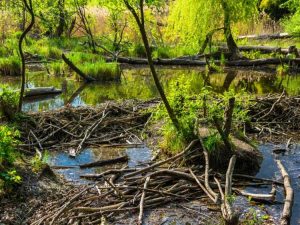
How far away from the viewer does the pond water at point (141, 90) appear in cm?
748

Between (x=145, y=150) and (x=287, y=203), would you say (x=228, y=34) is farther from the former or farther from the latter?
(x=287, y=203)

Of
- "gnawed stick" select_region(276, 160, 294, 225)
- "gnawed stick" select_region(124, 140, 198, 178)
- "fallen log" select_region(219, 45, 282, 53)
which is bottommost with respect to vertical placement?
"gnawed stick" select_region(276, 160, 294, 225)

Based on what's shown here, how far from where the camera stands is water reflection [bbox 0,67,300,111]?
13.7 metres

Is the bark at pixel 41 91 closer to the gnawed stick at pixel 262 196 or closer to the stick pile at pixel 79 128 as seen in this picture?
the stick pile at pixel 79 128

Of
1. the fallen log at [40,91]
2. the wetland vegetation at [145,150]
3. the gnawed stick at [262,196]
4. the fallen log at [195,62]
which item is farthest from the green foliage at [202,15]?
the gnawed stick at [262,196]

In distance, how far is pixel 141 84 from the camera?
654 inches

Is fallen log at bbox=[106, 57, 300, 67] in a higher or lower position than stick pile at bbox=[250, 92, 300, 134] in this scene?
higher

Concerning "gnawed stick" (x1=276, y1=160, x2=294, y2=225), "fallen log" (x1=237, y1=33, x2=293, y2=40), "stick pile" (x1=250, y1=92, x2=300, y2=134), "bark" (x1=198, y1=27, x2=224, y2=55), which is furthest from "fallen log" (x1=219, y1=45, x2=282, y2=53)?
"gnawed stick" (x1=276, y1=160, x2=294, y2=225)

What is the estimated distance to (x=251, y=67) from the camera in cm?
2092

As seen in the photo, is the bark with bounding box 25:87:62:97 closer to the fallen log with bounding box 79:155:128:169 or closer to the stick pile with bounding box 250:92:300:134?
the fallen log with bounding box 79:155:128:169

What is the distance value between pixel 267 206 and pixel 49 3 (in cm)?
2247

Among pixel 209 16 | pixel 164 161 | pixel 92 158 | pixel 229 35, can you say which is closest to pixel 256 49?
pixel 229 35

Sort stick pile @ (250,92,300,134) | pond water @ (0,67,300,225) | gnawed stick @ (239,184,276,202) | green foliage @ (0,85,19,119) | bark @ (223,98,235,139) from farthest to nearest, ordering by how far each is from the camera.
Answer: stick pile @ (250,92,300,134) → green foliage @ (0,85,19,119) → pond water @ (0,67,300,225) → bark @ (223,98,235,139) → gnawed stick @ (239,184,276,202)

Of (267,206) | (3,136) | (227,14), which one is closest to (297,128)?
(267,206)
